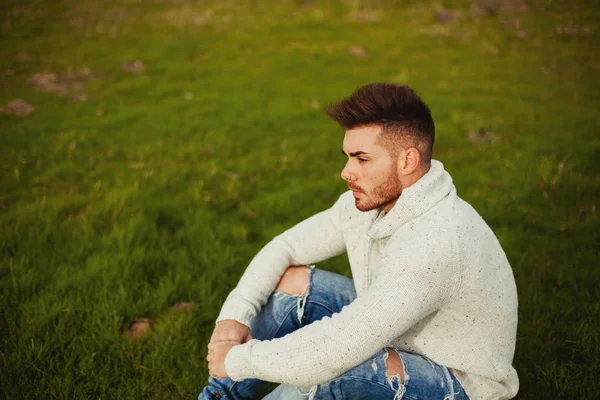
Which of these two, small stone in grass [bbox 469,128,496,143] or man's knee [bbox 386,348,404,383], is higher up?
man's knee [bbox 386,348,404,383]

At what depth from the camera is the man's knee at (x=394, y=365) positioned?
280cm

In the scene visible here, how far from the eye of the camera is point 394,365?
9.27 feet

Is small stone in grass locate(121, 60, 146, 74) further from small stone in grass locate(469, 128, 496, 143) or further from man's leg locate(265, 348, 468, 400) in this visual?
man's leg locate(265, 348, 468, 400)

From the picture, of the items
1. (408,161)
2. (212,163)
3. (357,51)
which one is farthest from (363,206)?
(357,51)

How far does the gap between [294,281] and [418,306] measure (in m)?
1.27

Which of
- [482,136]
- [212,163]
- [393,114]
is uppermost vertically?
[393,114]

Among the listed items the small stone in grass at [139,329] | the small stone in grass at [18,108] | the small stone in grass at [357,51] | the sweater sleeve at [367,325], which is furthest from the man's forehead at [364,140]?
the small stone in grass at [357,51]

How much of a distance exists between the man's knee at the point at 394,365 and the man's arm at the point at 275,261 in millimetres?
971

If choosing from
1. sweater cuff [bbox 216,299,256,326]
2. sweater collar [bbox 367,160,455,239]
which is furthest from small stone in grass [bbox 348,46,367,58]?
sweater cuff [bbox 216,299,256,326]

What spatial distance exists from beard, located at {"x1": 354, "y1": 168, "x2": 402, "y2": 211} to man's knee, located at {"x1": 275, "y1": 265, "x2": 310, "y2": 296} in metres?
0.76

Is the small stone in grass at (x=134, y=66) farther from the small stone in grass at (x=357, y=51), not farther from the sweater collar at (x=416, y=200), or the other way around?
the sweater collar at (x=416, y=200)

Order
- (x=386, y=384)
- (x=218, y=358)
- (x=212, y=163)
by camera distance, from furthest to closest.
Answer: (x=212, y=163) < (x=218, y=358) < (x=386, y=384)

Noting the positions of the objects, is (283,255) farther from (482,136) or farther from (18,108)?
(18,108)

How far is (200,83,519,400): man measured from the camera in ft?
8.16
